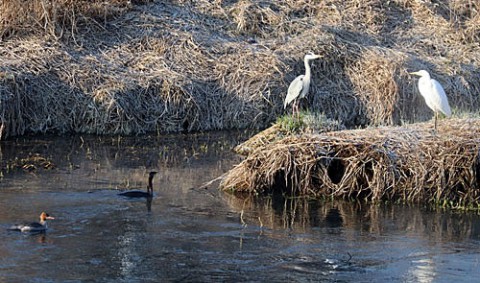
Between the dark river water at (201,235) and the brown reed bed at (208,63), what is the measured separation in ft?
10.6

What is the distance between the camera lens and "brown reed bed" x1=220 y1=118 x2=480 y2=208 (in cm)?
1252

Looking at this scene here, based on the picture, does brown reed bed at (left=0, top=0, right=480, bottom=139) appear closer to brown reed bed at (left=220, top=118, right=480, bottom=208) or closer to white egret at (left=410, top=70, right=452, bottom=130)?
white egret at (left=410, top=70, right=452, bottom=130)

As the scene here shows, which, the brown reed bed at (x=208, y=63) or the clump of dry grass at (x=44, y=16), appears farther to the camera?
the clump of dry grass at (x=44, y=16)

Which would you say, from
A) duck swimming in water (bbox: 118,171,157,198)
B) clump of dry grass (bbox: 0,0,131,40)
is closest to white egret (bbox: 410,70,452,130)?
duck swimming in water (bbox: 118,171,157,198)

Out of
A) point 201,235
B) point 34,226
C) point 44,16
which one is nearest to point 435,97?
point 201,235

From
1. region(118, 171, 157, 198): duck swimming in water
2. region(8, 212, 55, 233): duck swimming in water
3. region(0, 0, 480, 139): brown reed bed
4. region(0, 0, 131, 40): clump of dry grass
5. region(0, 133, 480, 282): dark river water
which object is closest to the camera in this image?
region(0, 133, 480, 282): dark river water

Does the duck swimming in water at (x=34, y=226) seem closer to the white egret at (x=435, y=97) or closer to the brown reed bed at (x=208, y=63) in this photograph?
the brown reed bed at (x=208, y=63)

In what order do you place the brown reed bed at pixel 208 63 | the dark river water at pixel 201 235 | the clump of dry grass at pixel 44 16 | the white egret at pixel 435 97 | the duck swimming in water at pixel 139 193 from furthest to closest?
the clump of dry grass at pixel 44 16
the brown reed bed at pixel 208 63
the white egret at pixel 435 97
the duck swimming in water at pixel 139 193
the dark river water at pixel 201 235

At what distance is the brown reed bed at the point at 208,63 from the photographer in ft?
59.2

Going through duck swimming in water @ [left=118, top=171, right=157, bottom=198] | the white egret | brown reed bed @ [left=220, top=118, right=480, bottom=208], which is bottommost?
duck swimming in water @ [left=118, top=171, right=157, bottom=198]

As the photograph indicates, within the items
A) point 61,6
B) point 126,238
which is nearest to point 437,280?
point 126,238

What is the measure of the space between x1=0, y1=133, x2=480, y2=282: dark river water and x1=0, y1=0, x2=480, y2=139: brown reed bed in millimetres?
3234

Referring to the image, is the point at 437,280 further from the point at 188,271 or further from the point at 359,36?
the point at 359,36

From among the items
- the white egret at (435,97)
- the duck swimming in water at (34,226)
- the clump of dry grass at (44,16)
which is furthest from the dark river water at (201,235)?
the clump of dry grass at (44,16)
